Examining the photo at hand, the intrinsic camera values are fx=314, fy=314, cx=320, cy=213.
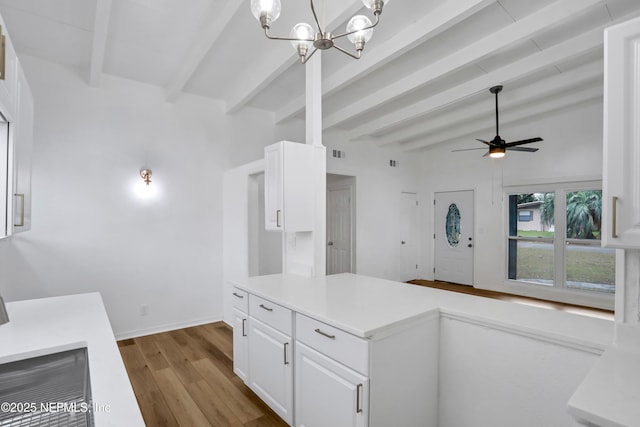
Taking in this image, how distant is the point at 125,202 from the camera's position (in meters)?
3.73

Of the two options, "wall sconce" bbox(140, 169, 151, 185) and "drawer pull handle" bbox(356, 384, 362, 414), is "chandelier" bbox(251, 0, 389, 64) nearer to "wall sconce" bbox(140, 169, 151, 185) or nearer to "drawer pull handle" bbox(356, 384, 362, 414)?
"drawer pull handle" bbox(356, 384, 362, 414)

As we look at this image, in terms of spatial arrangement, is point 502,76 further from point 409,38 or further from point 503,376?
point 503,376

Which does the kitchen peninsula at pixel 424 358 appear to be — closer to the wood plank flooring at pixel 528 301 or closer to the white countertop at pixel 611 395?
the white countertop at pixel 611 395

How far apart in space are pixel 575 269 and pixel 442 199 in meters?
2.65

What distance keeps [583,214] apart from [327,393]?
5716 millimetres

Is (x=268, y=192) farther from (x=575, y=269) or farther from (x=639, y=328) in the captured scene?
(x=575, y=269)

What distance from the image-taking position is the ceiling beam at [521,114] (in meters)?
4.66

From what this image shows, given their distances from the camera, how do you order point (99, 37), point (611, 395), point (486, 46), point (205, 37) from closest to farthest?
point (611, 395)
point (99, 37)
point (205, 37)
point (486, 46)

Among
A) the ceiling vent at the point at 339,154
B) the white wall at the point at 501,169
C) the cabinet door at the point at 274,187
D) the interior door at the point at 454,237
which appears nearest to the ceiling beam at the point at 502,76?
the ceiling vent at the point at 339,154

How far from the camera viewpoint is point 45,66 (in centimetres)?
330

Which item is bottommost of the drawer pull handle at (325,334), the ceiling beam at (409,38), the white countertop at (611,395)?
the drawer pull handle at (325,334)

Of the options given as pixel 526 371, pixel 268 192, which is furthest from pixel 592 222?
pixel 268 192

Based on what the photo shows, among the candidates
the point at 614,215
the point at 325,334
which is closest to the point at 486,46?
the point at 614,215

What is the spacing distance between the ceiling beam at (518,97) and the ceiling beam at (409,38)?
6.95ft
